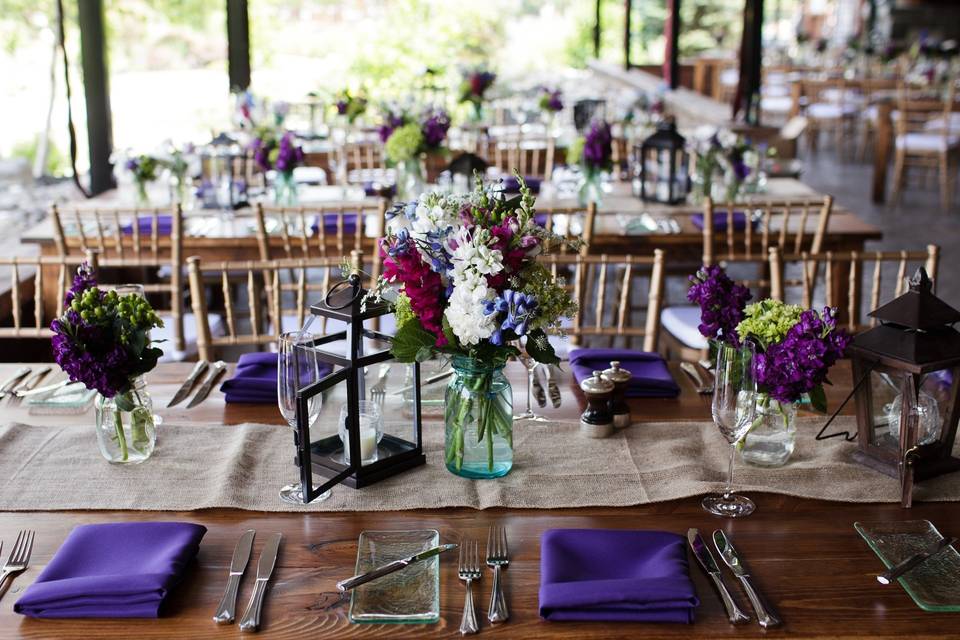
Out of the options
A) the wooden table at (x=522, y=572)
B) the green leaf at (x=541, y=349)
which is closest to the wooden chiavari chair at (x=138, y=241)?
the wooden table at (x=522, y=572)

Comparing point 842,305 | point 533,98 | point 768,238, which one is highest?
point 533,98

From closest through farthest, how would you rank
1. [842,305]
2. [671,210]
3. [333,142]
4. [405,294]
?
[405,294], [842,305], [671,210], [333,142]

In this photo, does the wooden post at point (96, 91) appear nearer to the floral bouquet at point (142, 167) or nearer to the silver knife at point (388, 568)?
the floral bouquet at point (142, 167)

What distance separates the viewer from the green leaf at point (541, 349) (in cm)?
155

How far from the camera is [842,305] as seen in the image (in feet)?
11.5

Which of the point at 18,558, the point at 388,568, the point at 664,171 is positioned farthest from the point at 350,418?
the point at 664,171

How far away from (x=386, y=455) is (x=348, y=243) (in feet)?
6.69

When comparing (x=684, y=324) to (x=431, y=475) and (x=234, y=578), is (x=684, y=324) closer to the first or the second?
(x=431, y=475)

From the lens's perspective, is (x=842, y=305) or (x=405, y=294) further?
(x=842, y=305)

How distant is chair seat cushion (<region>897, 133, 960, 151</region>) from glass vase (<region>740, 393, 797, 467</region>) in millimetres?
6272

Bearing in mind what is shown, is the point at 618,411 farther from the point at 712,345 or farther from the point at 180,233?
the point at 180,233

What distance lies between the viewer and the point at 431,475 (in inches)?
66.7

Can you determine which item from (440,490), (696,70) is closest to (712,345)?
(440,490)

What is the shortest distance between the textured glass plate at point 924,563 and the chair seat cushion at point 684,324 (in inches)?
68.0
